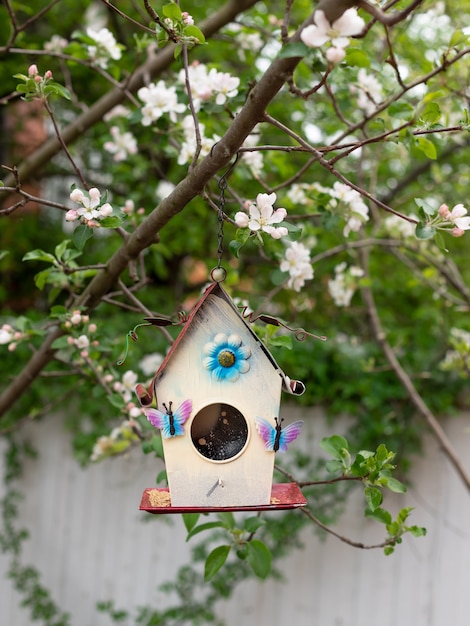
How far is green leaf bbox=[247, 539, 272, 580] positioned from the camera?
53.8 inches

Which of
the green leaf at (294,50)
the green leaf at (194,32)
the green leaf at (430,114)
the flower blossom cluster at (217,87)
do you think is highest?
the flower blossom cluster at (217,87)

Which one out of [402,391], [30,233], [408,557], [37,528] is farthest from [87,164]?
[408,557]

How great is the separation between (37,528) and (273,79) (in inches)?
104

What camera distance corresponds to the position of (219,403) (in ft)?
3.81

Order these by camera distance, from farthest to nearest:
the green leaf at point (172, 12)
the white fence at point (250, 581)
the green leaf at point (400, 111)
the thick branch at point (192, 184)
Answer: the white fence at point (250, 581)
the green leaf at point (400, 111)
the green leaf at point (172, 12)
the thick branch at point (192, 184)

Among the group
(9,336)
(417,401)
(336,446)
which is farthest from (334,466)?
(417,401)

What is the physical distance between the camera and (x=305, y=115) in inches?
120

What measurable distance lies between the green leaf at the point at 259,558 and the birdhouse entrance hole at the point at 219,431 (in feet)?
1.01

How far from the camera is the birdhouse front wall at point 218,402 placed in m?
1.15

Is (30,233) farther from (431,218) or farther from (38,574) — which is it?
(431,218)

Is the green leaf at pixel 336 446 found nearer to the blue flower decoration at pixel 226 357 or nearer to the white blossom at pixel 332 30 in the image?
the blue flower decoration at pixel 226 357

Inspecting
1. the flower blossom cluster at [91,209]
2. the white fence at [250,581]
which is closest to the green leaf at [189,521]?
the flower blossom cluster at [91,209]

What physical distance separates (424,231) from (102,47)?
1077mm

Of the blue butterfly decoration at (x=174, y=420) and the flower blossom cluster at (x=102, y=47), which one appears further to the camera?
the flower blossom cluster at (x=102, y=47)
